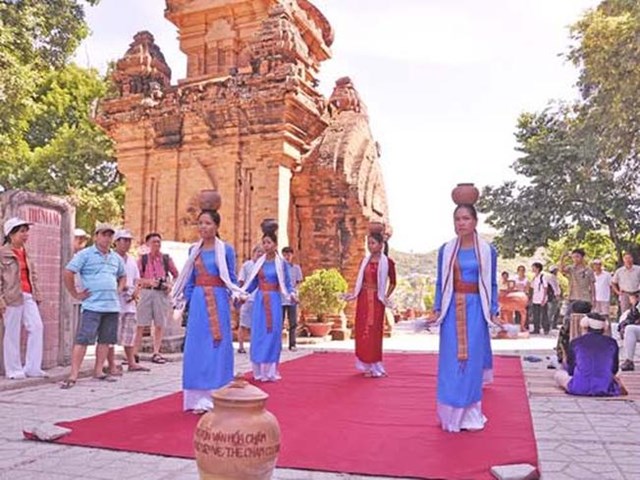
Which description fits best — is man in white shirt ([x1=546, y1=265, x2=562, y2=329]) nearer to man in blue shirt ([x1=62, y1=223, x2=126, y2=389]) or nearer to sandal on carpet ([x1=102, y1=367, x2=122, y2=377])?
sandal on carpet ([x1=102, y1=367, x2=122, y2=377])

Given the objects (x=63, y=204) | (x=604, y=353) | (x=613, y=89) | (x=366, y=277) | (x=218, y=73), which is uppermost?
(x=218, y=73)

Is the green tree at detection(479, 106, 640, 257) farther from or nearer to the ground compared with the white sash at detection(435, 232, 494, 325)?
farther from the ground

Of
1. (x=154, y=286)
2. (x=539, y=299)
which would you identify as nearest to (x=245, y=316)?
(x=154, y=286)

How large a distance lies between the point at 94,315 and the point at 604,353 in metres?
5.41

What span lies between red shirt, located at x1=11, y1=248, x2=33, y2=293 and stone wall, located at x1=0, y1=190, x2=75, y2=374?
48 cm

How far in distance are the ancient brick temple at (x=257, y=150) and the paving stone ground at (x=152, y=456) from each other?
20.1ft

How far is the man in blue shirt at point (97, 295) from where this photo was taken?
7.21m

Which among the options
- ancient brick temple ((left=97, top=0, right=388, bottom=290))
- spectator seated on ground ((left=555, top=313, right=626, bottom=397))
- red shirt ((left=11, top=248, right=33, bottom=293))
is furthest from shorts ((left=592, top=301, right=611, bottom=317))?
red shirt ((left=11, top=248, right=33, bottom=293))

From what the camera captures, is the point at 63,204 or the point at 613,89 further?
the point at 613,89

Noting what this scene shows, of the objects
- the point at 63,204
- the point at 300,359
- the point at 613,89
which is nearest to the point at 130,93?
the point at 63,204

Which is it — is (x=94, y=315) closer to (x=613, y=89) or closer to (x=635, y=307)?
(x=635, y=307)

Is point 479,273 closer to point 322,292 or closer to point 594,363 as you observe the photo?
point 594,363

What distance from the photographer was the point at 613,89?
12.6 metres

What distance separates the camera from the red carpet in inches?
163
